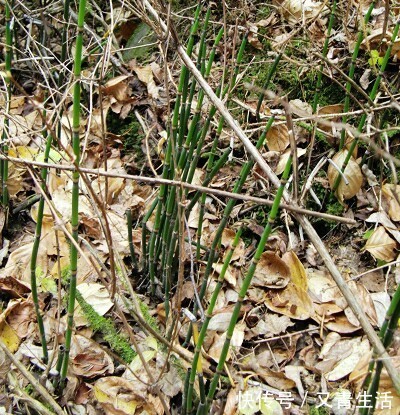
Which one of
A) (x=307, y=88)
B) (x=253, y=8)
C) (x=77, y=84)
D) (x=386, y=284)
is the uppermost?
(x=77, y=84)

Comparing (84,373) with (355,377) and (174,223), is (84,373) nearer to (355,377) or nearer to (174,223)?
(174,223)

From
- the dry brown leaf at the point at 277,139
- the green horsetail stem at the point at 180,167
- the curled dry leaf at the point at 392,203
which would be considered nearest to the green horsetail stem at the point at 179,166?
the green horsetail stem at the point at 180,167

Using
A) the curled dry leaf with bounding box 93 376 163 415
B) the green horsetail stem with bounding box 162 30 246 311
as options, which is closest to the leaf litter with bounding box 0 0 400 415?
the curled dry leaf with bounding box 93 376 163 415

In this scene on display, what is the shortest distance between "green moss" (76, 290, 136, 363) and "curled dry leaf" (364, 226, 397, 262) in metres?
0.75

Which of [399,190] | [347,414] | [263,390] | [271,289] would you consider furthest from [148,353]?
[399,190]

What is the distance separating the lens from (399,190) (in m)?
1.67

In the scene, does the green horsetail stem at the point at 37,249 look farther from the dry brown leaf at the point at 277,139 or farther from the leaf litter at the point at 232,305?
the dry brown leaf at the point at 277,139

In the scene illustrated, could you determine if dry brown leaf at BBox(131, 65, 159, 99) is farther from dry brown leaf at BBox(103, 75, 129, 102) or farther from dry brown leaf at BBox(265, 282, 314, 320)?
dry brown leaf at BBox(265, 282, 314, 320)

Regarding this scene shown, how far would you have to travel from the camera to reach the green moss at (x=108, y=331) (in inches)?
53.6

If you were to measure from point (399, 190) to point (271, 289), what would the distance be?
0.53 m

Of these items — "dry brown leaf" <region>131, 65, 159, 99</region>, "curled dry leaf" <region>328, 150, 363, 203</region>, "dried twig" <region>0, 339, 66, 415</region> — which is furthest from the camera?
"dry brown leaf" <region>131, 65, 159, 99</region>

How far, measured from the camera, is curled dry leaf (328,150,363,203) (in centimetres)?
166

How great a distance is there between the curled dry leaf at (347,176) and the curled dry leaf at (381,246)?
0.16 metres

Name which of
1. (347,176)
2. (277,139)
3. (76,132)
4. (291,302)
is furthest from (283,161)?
(76,132)
